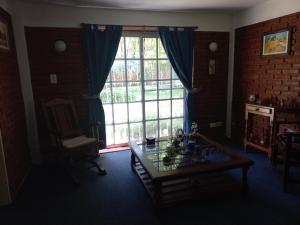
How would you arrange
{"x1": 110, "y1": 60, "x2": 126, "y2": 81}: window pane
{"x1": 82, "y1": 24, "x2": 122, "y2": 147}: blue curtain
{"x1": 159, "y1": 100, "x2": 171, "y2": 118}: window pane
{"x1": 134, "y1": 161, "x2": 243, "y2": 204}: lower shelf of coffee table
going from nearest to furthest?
{"x1": 134, "y1": 161, "x2": 243, "y2": 204}: lower shelf of coffee table, {"x1": 82, "y1": 24, "x2": 122, "y2": 147}: blue curtain, {"x1": 110, "y1": 60, "x2": 126, "y2": 81}: window pane, {"x1": 159, "y1": 100, "x2": 171, "y2": 118}: window pane

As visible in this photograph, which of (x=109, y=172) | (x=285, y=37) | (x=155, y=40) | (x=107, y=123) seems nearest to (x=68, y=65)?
(x=107, y=123)

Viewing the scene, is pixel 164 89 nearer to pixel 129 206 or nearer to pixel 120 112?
pixel 120 112

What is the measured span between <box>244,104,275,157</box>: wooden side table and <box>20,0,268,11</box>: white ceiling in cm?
151

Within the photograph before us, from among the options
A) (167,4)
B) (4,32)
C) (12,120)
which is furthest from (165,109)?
(4,32)

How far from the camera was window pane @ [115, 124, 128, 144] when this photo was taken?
12.2 feet

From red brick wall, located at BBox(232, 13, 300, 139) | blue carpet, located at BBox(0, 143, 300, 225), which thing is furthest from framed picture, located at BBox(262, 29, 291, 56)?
blue carpet, located at BBox(0, 143, 300, 225)

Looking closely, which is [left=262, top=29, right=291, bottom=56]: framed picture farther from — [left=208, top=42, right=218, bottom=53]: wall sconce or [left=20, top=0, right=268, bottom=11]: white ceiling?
[left=208, top=42, right=218, bottom=53]: wall sconce

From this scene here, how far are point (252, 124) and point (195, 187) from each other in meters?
1.92

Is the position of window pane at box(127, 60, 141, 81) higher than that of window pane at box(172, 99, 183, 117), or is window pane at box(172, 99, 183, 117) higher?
window pane at box(127, 60, 141, 81)

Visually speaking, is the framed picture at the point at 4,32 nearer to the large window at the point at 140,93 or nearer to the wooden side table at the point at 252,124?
the large window at the point at 140,93

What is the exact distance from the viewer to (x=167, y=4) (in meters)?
3.09

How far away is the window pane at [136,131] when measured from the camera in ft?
12.5

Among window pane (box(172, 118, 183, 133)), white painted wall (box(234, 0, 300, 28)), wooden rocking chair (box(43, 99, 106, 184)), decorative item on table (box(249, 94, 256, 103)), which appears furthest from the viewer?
window pane (box(172, 118, 183, 133))

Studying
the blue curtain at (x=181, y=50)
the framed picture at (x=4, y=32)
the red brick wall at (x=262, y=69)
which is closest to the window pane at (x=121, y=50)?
the blue curtain at (x=181, y=50)
